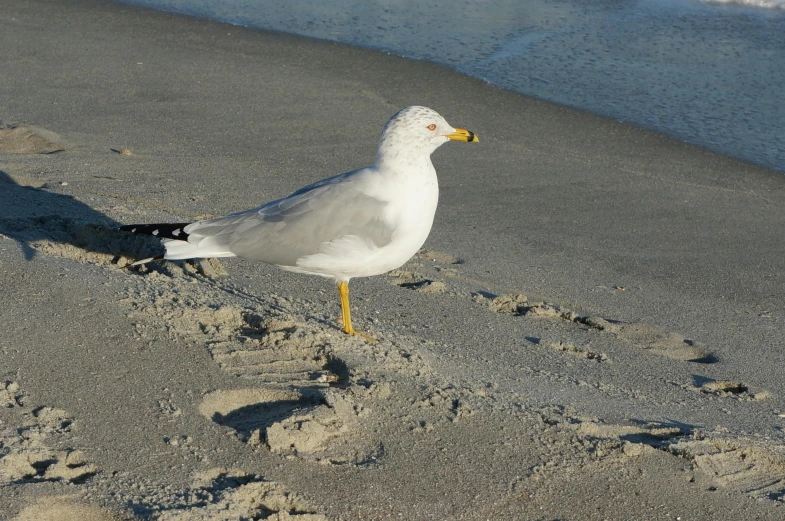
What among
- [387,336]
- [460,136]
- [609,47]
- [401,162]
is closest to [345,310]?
[387,336]

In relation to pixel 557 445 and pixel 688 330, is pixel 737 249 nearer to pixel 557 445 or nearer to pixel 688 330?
pixel 688 330

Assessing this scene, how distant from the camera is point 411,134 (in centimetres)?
448

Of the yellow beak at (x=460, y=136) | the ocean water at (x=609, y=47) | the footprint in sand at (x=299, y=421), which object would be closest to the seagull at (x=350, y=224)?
the yellow beak at (x=460, y=136)

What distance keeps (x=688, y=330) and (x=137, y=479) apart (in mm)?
3294

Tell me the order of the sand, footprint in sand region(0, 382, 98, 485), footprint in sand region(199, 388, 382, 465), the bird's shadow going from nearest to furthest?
footprint in sand region(0, 382, 98, 485)
the sand
footprint in sand region(199, 388, 382, 465)
the bird's shadow

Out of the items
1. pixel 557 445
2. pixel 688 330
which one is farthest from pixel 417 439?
pixel 688 330

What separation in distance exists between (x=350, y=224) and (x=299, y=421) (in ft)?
3.63

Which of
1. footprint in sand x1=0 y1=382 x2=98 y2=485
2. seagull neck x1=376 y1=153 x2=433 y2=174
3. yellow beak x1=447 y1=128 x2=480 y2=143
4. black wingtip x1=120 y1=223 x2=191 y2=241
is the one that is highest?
yellow beak x1=447 y1=128 x2=480 y2=143

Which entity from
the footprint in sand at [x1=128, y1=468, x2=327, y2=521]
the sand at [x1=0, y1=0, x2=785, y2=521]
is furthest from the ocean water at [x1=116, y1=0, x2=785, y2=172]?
the footprint in sand at [x1=128, y1=468, x2=327, y2=521]

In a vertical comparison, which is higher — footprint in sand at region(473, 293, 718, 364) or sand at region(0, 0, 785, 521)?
sand at region(0, 0, 785, 521)

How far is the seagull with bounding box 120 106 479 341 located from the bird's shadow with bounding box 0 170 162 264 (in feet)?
2.61

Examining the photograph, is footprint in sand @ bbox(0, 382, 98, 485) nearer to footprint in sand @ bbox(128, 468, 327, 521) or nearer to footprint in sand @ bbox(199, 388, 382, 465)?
footprint in sand @ bbox(128, 468, 327, 521)

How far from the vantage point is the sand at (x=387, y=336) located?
11.0 ft

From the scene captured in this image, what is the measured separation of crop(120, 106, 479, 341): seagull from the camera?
4352mm
